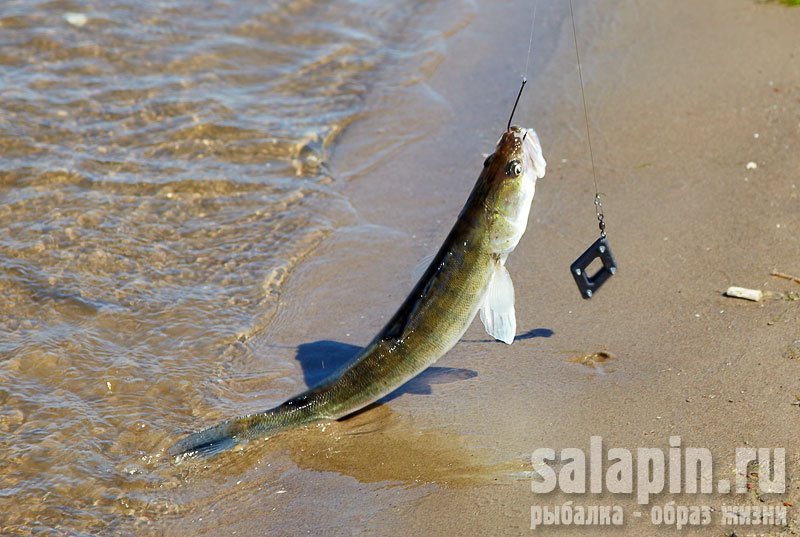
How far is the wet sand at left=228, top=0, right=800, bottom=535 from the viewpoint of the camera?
A: 4105 mm

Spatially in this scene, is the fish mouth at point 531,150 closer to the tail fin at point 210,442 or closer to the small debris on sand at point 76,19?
the tail fin at point 210,442

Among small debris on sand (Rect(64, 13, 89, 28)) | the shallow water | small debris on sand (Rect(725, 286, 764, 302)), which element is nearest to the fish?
the shallow water

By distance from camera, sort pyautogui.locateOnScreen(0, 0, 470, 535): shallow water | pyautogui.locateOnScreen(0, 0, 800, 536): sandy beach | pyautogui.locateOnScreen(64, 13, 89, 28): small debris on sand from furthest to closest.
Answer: pyautogui.locateOnScreen(64, 13, 89, 28): small debris on sand, pyautogui.locateOnScreen(0, 0, 470, 535): shallow water, pyautogui.locateOnScreen(0, 0, 800, 536): sandy beach

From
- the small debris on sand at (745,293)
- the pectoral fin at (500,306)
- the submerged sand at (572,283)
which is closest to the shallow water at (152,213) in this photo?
the submerged sand at (572,283)

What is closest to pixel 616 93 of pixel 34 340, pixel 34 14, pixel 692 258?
pixel 692 258

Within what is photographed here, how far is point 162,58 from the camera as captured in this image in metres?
9.38

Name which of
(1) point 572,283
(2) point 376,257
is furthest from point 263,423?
(1) point 572,283

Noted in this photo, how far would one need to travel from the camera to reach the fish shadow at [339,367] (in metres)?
4.82

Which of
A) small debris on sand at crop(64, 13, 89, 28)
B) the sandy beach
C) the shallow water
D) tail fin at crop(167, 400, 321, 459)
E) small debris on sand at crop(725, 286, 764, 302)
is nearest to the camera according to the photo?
the sandy beach

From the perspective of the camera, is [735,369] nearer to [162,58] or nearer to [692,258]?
[692,258]

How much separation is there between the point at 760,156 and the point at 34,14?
28.0 ft

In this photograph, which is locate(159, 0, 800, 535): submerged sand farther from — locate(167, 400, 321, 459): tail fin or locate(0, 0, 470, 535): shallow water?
locate(0, 0, 470, 535): shallow water

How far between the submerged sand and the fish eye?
1343mm

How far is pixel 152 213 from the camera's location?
7.05 metres
